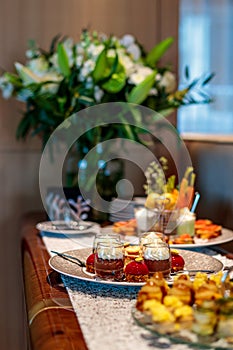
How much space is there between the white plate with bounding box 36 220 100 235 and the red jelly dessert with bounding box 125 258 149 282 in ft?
2.03

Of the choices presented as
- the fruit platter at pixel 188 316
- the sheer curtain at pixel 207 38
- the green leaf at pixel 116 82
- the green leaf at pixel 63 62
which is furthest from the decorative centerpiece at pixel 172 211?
→ the sheer curtain at pixel 207 38

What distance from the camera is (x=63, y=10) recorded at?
2.47 m

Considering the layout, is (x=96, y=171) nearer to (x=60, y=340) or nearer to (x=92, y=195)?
(x=92, y=195)

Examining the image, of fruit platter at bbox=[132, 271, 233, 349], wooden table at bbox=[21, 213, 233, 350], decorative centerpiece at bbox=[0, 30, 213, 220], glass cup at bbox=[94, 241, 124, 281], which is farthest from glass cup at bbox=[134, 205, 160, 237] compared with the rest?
fruit platter at bbox=[132, 271, 233, 349]

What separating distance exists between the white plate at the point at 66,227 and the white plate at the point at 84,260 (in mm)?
364

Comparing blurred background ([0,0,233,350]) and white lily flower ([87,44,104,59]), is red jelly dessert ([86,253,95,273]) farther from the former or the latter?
blurred background ([0,0,233,350])

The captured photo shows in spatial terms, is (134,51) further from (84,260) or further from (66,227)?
(84,260)

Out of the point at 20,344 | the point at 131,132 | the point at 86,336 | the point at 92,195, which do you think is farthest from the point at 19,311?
the point at 86,336

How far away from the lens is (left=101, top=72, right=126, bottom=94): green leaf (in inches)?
82.0

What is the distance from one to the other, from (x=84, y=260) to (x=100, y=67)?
803mm

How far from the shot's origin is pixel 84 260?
1449 mm

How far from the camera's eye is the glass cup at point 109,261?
1.29m

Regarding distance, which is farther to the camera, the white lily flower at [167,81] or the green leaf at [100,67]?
the white lily flower at [167,81]

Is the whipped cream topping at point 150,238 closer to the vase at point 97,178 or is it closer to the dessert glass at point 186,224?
the dessert glass at point 186,224
